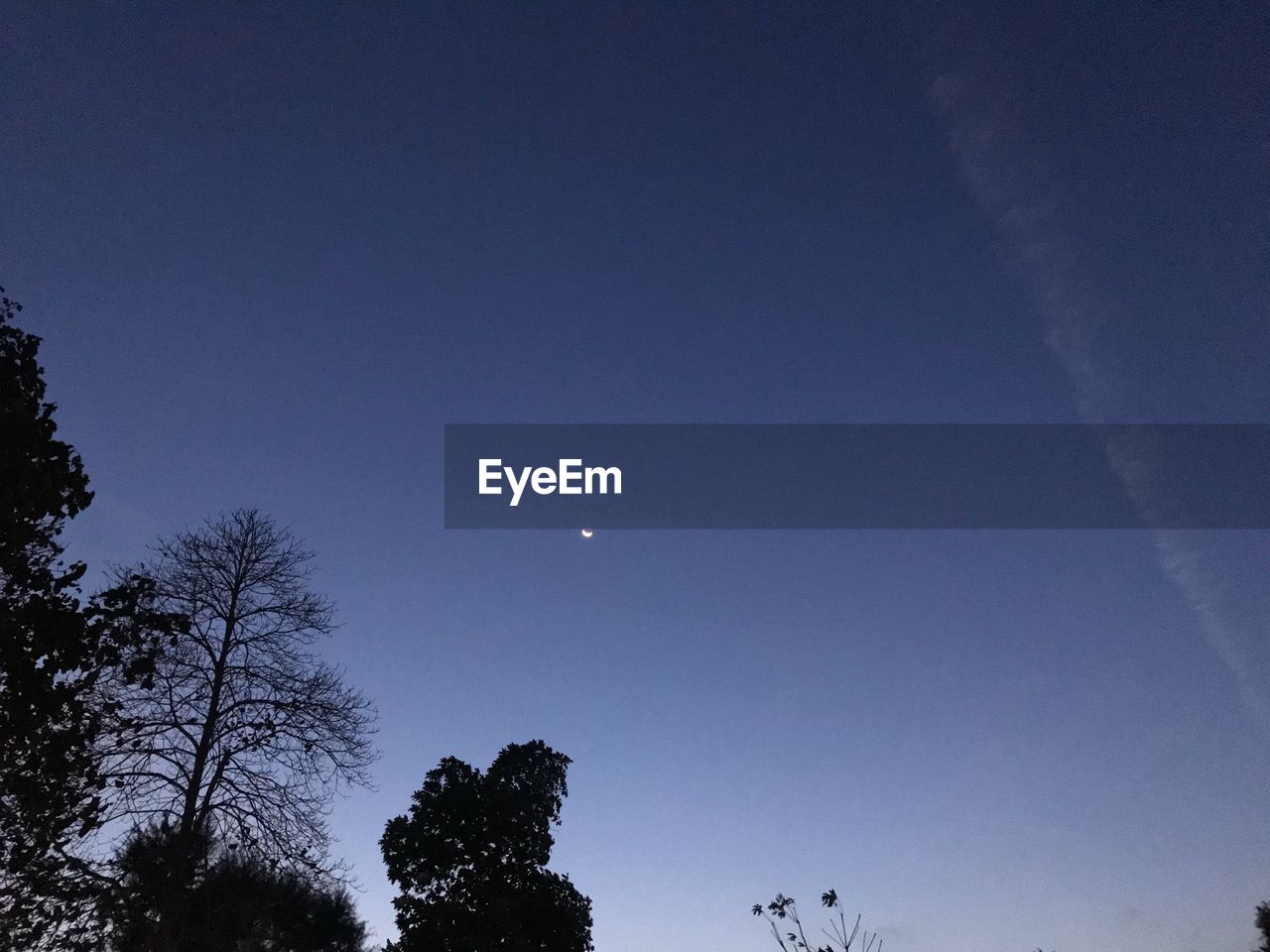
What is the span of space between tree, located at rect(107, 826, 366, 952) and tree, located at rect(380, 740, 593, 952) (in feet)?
60.4

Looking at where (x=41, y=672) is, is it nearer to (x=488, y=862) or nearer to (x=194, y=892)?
(x=194, y=892)

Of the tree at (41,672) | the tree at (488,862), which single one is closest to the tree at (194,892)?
the tree at (41,672)

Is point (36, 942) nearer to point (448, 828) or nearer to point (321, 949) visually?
point (321, 949)

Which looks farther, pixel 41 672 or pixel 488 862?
pixel 488 862

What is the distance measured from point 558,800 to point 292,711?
2520 centimetres

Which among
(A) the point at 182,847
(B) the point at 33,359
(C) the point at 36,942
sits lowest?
(C) the point at 36,942

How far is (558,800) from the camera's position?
40500 mm

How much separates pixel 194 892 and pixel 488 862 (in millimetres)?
23424

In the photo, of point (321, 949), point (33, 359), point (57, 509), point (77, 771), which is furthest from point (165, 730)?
point (321, 949)

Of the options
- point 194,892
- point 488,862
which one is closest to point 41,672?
point 194,892

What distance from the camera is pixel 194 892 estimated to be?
16.5 metres

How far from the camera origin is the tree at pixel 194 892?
15434mm

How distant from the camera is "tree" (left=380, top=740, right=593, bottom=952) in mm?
35188

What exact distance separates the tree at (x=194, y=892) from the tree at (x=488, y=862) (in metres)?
18.4
